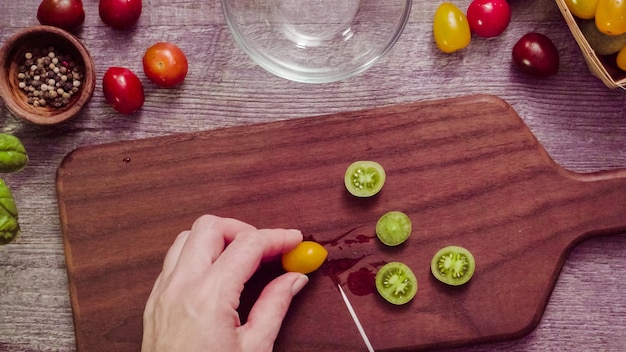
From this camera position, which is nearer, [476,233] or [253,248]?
[253,248]

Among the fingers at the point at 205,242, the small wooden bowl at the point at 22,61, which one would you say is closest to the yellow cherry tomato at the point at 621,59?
the fingers at the point at 205,242

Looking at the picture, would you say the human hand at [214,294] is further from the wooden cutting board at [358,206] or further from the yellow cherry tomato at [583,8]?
the yellow cherry tomato at [583,8]

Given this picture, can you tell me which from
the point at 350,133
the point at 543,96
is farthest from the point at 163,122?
the point at 543,96

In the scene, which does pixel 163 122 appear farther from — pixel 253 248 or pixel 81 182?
pixel 253 248

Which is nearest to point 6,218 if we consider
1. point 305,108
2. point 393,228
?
point 305,108

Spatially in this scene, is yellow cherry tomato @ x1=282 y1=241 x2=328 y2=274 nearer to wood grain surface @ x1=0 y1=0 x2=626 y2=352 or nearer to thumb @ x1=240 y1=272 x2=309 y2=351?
thumb @ x1=240 y1=272 x2=309 y2=351
